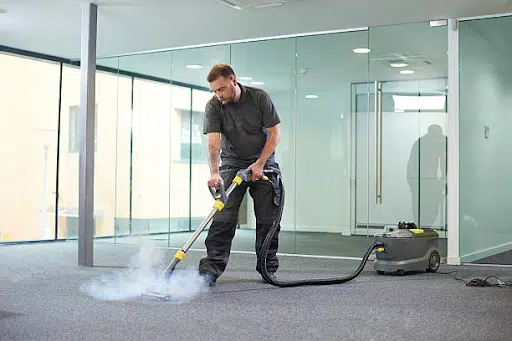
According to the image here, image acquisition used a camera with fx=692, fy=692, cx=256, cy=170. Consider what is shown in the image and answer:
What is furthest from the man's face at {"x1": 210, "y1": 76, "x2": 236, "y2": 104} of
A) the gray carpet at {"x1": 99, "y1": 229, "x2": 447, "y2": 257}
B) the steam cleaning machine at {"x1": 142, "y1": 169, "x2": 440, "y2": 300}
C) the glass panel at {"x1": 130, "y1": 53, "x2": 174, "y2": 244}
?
the glass panel at {"x1": 130, "y1": 53, "x2": 174, "y2": 244}

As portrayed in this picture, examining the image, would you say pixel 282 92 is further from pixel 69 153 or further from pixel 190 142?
pixel 69 153

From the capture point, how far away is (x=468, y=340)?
2.46m

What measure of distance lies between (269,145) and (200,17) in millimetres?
2034

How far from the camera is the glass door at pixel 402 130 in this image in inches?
218

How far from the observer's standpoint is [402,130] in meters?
5.66

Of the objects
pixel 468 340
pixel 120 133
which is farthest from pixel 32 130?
pixel 468 340

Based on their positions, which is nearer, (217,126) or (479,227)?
(217,126)

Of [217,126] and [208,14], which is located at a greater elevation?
[208,14]

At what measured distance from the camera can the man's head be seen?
145 inches

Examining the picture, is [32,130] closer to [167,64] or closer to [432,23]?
[167,64]

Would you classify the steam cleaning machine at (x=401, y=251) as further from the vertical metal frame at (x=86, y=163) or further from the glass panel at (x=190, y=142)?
the glass panel at (x=190, y=142)

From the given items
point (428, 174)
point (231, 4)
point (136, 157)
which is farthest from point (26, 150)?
point (428, 174)

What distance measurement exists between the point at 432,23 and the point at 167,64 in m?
2.49

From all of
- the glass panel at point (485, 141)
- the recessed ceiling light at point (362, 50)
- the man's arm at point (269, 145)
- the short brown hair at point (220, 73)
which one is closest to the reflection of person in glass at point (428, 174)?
the glass panel at point (485, 141)
